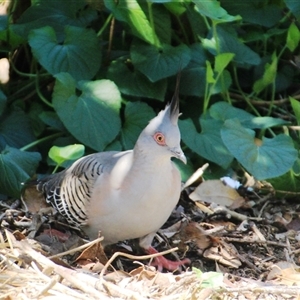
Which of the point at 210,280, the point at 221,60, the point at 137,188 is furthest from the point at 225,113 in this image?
the point at 210,280

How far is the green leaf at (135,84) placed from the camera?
4621 mm

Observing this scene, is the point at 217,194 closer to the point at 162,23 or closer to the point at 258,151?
the point at 258,151

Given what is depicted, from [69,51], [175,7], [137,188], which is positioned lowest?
[137,188]

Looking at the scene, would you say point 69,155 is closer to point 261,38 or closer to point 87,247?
point 87,247

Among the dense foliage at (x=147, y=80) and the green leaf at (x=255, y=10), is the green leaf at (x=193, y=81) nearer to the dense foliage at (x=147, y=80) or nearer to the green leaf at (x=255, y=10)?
the dense foliage at (x=147, y=80)

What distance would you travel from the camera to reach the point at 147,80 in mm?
4672

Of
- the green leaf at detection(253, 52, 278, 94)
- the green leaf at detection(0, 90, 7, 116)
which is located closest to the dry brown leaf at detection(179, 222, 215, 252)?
the green leaf at detection(253, 52, 278, 94)

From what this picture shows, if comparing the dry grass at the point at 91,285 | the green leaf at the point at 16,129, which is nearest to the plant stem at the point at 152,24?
the green leaf at the point at 16,129

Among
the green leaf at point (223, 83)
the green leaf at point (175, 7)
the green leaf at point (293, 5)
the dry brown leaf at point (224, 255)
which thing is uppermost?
the green leaf at point (175, 7)

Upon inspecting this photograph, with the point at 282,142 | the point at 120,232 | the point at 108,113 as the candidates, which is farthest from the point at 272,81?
the point at 120,232

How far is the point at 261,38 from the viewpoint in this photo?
4945 millimetres

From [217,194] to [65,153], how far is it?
89 cm

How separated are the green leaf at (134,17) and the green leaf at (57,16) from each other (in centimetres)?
36

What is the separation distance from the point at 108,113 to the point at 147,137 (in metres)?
0.96
